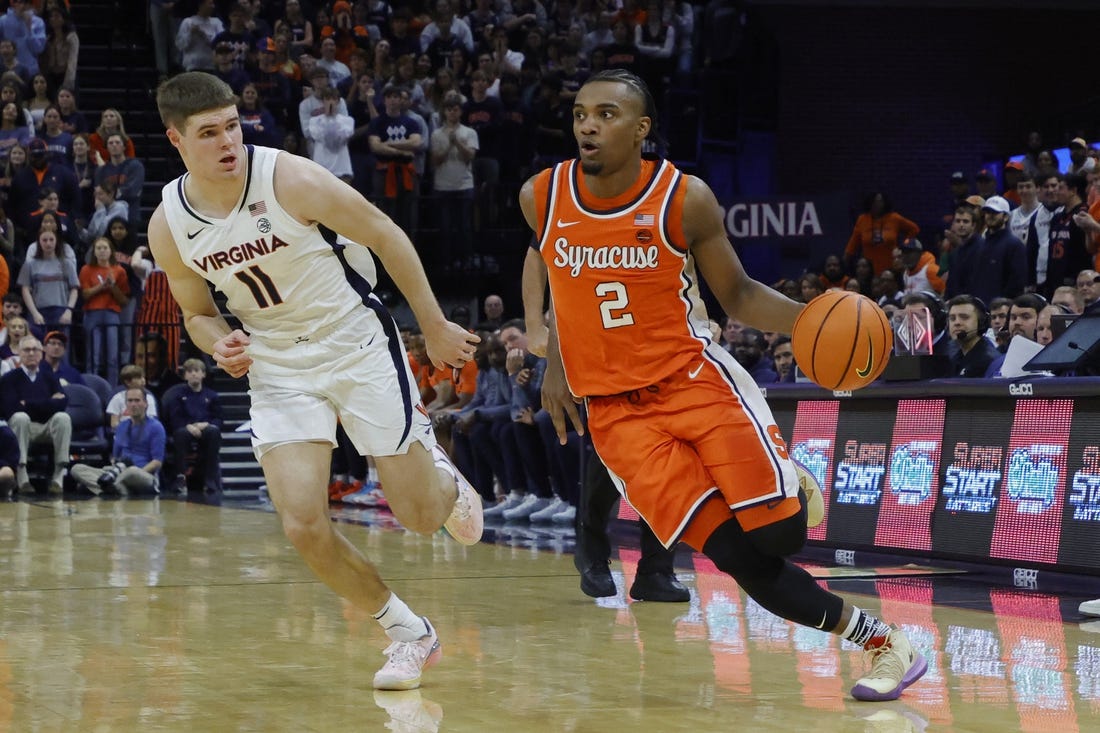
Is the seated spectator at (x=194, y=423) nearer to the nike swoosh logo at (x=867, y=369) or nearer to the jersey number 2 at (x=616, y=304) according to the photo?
the jersey number 2 at (x=616, y=304)

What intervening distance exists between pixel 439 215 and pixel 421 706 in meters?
13.2

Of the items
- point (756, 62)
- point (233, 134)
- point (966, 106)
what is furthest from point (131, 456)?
point (966, 106)

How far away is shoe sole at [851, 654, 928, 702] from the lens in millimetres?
4598

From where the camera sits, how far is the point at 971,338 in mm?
9102

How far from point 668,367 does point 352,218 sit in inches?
43.4

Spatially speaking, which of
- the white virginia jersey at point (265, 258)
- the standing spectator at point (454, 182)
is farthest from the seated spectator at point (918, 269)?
the white virginia jersey at point (265, 258)

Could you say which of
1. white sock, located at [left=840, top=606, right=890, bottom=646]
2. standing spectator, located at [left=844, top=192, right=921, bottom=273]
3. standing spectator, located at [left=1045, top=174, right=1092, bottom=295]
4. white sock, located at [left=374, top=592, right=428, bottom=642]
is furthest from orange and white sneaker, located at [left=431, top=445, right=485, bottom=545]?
standing spectator, located at [left=844, top=192, right=921, bottom=273]

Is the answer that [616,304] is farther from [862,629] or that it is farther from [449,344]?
[862,629]

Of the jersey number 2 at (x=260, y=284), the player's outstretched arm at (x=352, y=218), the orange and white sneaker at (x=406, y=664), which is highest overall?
the player's outstretched arm at (x=352, y=218)

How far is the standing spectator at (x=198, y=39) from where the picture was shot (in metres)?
18.3

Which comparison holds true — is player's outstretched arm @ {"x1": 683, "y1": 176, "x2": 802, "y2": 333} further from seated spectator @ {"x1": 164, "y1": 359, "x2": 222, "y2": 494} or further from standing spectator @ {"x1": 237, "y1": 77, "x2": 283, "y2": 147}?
standing spectator @ {"x1": 237, "y1": 77, "x2": 283, "y2": 147}

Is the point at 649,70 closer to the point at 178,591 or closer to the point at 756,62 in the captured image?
the point at 756,62

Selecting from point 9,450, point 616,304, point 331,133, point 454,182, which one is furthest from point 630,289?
point 454,182

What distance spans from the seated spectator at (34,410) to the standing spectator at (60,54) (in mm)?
4860
